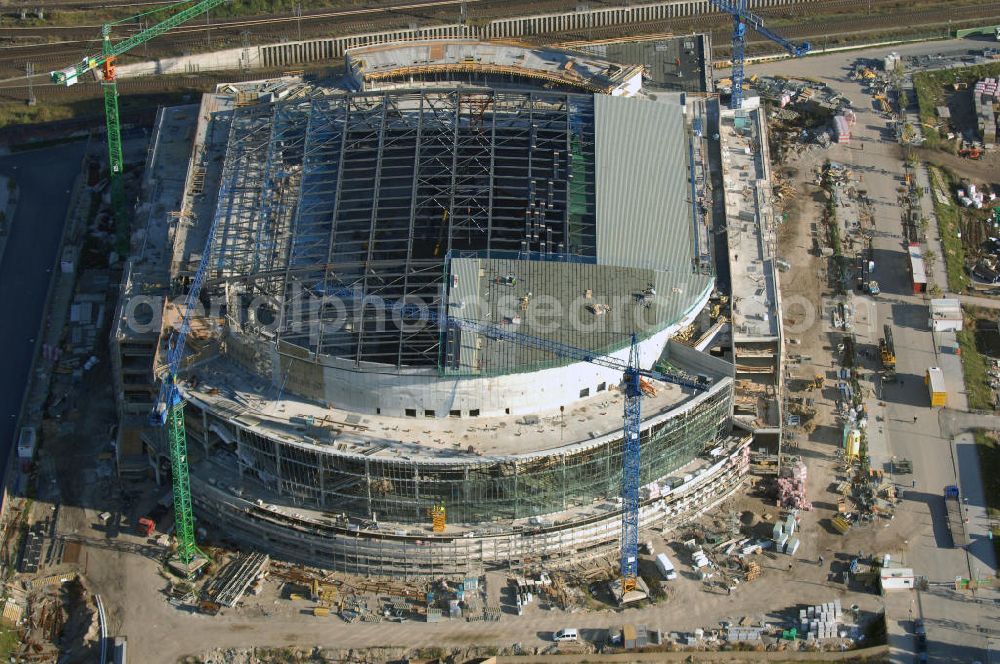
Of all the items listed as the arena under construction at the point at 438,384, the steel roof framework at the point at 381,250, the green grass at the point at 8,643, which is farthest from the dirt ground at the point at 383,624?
the steel roof framework at the point at 381,250

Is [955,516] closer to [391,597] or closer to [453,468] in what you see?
[453,468]

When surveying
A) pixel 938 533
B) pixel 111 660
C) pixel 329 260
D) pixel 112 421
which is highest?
pixel 329 260

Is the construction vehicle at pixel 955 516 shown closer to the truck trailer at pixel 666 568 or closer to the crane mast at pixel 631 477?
the truck trailer at pixel 666 568

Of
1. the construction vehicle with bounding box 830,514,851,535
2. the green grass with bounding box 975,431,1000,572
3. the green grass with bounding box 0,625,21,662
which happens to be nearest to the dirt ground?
the construction vehicle with bounding box 830,514,851,535

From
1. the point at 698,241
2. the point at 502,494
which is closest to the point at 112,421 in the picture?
the point at 502,494

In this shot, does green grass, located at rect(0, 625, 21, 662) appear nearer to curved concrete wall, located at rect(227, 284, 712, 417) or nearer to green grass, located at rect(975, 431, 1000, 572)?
curved concrete wall, located at rect(227, 284, 712, 417)

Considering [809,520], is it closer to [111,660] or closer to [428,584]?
[428,584]
